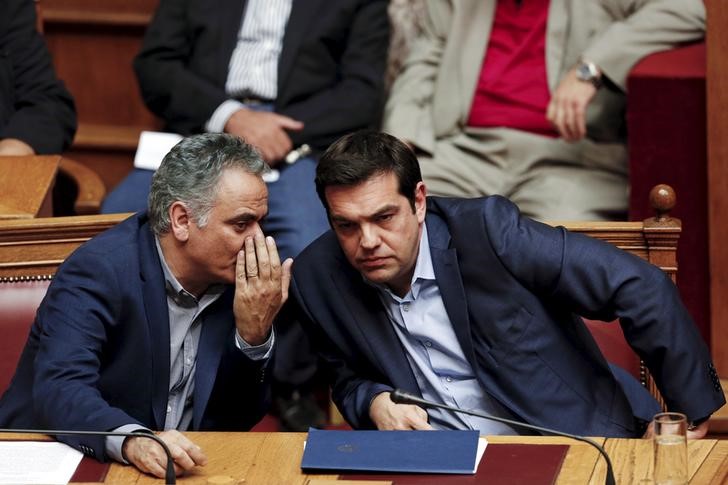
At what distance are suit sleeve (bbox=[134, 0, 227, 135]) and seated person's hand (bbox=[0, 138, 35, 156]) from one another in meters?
0.43

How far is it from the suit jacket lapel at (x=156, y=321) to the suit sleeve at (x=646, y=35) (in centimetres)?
138

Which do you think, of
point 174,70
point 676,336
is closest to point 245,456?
point 676,336

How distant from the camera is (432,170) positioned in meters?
3.71

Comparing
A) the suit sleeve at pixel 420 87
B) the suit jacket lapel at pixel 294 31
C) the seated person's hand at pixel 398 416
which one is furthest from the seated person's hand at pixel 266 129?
the seated person's hand at pixel 398 416

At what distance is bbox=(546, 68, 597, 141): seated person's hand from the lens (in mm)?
3471

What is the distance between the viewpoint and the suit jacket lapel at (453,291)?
103 inches

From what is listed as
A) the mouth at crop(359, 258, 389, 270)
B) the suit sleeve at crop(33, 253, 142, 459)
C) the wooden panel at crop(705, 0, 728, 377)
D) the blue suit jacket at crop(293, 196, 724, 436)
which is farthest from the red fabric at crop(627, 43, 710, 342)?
the suit sleeve at crop(33, 253, 142, 459)

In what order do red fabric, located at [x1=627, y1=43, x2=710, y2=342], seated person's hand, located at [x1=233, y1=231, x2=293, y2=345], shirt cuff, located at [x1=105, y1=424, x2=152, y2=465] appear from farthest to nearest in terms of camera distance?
→ red fabric, located at [x1=627, y1=43, x2=710, y2=342] → seated person's hand, located at [x1=233, y1=231, x2=293, y2=345] → shirt cuff, located at [x1=105, y1=424, x2=152, y2=465]

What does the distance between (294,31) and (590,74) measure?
32.1 inches

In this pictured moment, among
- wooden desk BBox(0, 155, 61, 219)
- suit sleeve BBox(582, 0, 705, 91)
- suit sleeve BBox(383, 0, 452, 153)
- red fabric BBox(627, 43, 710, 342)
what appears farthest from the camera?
suit sleeve BBox(383, 0, 452, 153)

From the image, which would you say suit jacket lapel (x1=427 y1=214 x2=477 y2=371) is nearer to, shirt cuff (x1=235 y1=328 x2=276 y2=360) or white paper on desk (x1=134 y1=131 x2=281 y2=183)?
shirt cuff (x1=235 y1=328 x2=276 y2=360)

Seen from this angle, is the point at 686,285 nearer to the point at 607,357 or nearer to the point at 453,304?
the point at 607,357

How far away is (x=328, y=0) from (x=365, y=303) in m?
1.38

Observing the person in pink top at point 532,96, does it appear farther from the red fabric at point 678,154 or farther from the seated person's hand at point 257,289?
the seated person's hand at point 257,289
